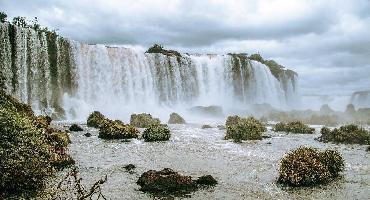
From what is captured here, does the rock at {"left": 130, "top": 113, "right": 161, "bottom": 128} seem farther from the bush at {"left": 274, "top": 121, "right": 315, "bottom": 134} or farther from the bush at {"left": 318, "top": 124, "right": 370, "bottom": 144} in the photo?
the bush at {"left": 318, "top": 124, "right": 370, "bottom": 144}

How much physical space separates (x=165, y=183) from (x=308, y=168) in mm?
5449

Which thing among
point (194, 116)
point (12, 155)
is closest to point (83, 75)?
point (194, 116)

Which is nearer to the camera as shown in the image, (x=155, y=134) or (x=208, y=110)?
(x=155, y=134)

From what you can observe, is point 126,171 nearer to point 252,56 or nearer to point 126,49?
point 126,49

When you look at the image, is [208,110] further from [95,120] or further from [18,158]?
[18,158]

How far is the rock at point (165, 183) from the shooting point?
14446 mm

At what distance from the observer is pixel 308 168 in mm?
16156

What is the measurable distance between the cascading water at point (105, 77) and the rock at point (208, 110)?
6.77 ft

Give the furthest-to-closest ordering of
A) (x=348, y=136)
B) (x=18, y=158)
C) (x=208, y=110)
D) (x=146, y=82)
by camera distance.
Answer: (x=208, y=110)
(x=146, y=82)
(x=348, y=136)
(x=18, y=158)

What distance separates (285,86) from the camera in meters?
115

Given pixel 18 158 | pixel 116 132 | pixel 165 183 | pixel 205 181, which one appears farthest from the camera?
pixel 116 132

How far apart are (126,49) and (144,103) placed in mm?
8659

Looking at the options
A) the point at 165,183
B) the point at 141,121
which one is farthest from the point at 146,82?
the point at 165,183

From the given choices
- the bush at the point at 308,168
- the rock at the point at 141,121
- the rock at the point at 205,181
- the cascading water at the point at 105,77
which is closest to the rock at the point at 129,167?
the rock at the point at 205,181
